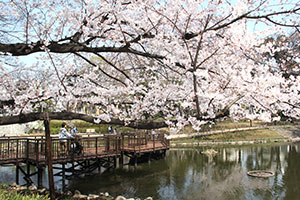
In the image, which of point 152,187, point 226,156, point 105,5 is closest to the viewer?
point 105,5

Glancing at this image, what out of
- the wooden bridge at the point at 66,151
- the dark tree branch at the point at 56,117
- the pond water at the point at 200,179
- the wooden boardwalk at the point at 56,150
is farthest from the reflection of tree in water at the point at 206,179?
the dark tree branch at the point at 56,117

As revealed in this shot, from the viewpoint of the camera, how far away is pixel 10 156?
10711 mm

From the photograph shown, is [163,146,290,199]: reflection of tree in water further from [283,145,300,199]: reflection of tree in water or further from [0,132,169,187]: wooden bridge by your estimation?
[0,132,169,187]: wooden bridge

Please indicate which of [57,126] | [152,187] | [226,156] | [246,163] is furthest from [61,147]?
[57,126]

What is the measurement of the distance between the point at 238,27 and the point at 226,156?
634 inches

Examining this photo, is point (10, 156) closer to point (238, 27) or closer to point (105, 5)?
point (105, 5)

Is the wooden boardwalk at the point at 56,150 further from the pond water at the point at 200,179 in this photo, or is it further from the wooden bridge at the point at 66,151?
the pond water at the point at 200,179

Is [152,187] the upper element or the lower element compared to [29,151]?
lower

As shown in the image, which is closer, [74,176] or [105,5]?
[105,5]

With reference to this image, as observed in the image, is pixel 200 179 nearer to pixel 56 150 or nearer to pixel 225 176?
pixel 225 176

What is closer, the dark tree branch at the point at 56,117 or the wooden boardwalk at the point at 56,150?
the dark tree branch at the point at 56,117

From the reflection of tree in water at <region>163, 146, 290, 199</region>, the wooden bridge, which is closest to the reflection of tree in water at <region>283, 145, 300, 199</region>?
the reflection of tree in water at <region>163, 146, 290, 199</region>

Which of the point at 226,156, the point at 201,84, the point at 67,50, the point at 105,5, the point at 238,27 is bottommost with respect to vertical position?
the point at 226,156

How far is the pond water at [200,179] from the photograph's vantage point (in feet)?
34.4
